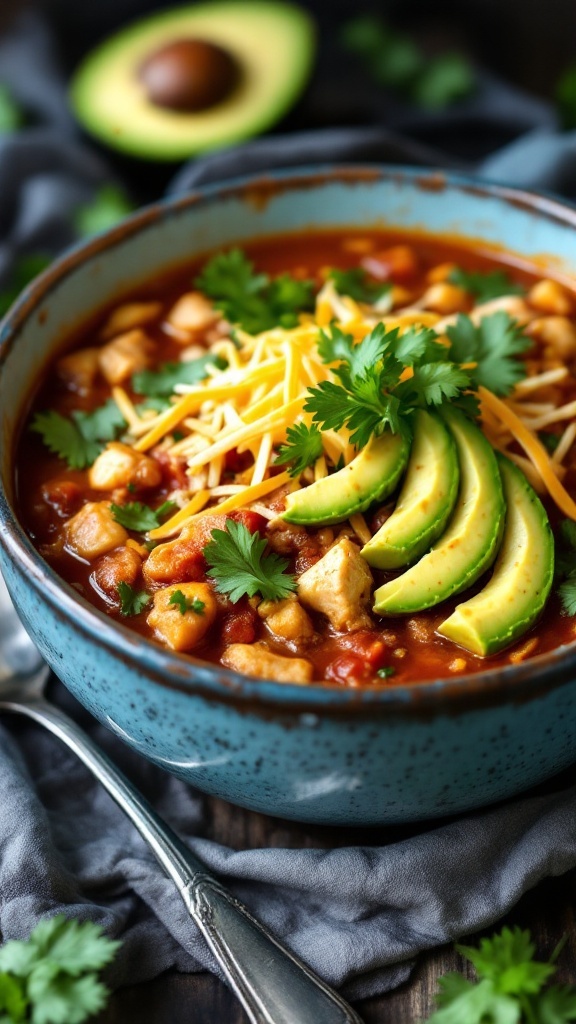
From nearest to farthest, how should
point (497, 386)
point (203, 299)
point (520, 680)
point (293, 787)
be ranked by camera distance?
1. point (520, 680)
2. point (293, 787)
3. point (497, 386)
4. point (203, 299)

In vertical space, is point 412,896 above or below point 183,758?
below

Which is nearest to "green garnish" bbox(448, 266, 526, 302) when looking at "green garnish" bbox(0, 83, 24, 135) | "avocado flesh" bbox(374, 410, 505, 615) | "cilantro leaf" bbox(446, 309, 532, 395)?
"cilantro leaf" bbox(446, 309, 532, 395)

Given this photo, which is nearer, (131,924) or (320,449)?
(131,924)

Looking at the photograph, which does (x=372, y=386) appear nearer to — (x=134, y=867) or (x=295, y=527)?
(x=295, y=527)

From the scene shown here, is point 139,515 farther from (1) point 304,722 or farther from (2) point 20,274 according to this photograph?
(2) point 20,274

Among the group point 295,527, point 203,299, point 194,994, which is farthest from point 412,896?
point 203,299

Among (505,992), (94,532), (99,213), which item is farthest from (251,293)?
(505,992)

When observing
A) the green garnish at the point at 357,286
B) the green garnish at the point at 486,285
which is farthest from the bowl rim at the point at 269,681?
the green garnish at the point at 486,285
